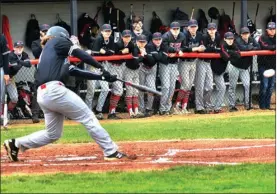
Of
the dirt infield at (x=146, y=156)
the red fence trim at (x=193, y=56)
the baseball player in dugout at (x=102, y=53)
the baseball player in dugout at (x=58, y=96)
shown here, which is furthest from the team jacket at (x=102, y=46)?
the baseball player in dugout at (x=58, y=96)

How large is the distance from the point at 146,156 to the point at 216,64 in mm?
7157

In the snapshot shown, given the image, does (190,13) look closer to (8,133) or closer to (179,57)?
(179,57)

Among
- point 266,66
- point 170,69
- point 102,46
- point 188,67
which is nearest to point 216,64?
point 188,67

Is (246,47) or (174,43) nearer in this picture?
(174,43)

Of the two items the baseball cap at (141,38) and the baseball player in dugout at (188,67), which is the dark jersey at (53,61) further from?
the baseball player in dugout at (188,67)

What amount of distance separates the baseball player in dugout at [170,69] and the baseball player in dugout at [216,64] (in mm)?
633

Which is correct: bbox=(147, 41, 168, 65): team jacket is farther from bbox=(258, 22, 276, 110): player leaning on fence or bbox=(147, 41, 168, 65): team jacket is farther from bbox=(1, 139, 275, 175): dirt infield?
bbox=(1, 139, 275, 175): dirt infield

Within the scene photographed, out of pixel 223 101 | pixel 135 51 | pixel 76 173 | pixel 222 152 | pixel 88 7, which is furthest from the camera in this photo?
pixel 88 7

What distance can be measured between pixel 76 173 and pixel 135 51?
7694 mm

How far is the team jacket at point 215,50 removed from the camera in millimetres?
18453

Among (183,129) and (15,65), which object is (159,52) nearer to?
(183,129)

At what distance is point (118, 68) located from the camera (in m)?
17.8

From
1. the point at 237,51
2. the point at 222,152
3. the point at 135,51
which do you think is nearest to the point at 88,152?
the point at 222,152

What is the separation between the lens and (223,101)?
19469mm
